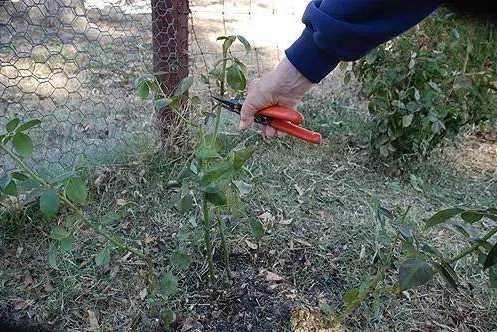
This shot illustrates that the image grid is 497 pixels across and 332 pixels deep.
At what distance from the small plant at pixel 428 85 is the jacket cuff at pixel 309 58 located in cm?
99

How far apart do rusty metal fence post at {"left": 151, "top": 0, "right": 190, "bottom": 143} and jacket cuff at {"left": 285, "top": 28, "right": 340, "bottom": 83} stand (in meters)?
0.77

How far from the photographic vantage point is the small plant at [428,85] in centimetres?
215

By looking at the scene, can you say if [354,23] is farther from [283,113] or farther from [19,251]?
[19,251]

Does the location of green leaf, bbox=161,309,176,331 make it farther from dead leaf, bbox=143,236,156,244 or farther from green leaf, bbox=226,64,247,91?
green leaf, bbox=226,64,247,91

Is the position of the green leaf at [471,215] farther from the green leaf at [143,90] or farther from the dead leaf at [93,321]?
the dead leaf at [93,321]

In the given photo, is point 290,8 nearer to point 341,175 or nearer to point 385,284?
point 341,175

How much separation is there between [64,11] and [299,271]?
1787 mm

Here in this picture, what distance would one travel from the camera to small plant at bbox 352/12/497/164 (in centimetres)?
215

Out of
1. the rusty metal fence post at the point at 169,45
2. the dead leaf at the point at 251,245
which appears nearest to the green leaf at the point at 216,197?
the dead leaf at the point at 251,245

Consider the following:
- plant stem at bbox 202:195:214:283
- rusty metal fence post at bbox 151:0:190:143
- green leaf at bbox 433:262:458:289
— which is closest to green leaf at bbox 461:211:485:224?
green leaf at bbox 433:262:458:289

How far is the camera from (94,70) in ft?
8.47

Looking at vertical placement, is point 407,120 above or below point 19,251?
above

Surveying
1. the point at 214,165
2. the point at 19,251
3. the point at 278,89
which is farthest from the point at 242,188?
the point at 19,251

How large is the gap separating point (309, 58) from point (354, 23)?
0.15m
